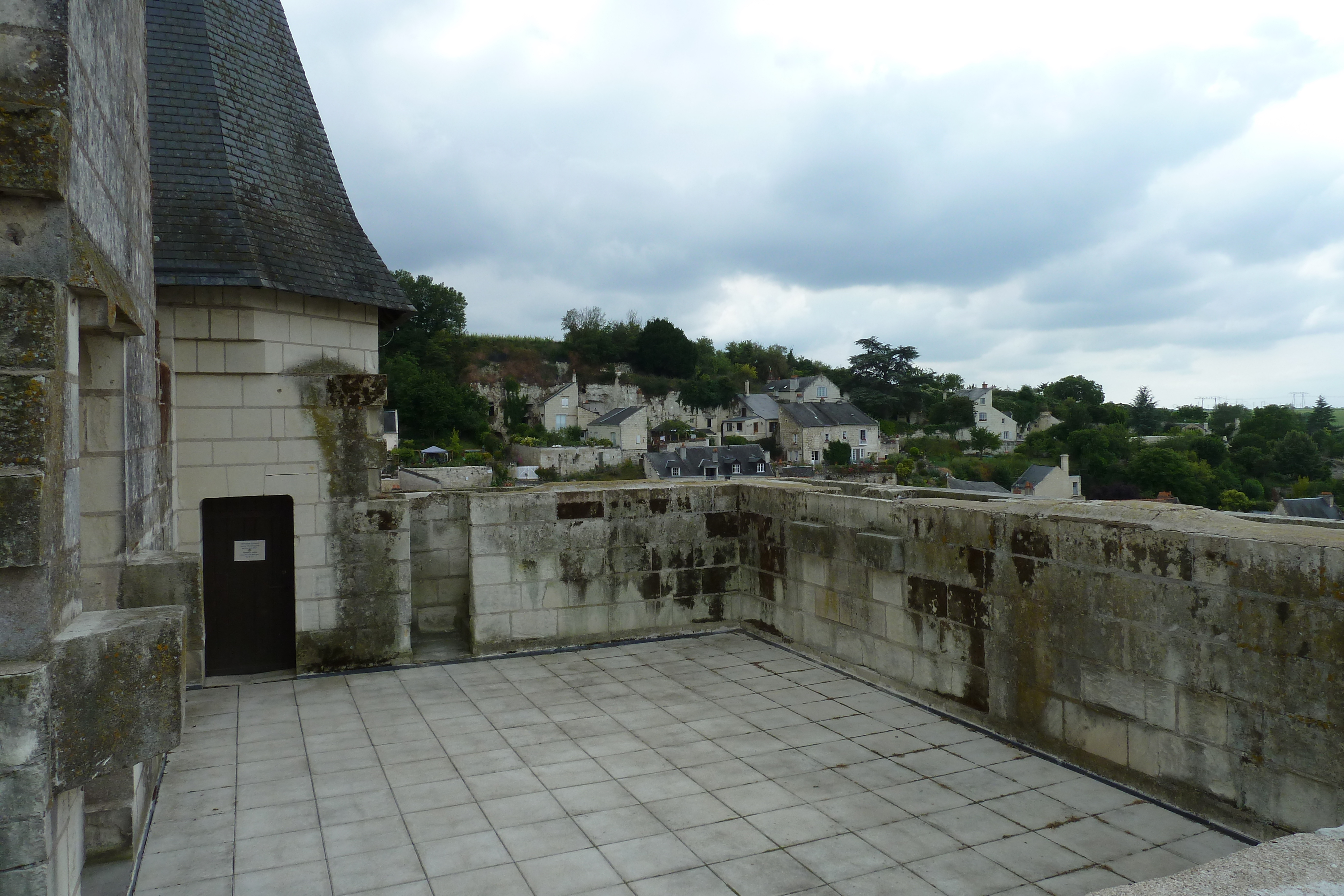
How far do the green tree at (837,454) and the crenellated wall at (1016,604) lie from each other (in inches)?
2284

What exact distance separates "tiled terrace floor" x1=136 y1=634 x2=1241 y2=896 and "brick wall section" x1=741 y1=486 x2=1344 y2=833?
20 cm

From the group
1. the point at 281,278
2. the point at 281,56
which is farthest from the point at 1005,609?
the point at 281,56

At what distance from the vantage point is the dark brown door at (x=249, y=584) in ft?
20.3

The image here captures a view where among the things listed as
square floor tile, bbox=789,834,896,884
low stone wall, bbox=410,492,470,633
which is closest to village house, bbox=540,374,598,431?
low stone wall, bbox=410,492,470,633

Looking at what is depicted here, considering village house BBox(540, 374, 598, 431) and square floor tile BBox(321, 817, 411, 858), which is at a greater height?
village house BBox(540, 374, 598, 431)

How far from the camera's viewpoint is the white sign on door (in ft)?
20.5

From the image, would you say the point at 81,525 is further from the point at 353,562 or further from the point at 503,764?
the point at 353,562

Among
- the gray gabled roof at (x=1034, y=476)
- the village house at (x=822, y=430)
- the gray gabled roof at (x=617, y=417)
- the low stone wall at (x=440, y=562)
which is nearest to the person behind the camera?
the low stone wall at (x=440, y=562)

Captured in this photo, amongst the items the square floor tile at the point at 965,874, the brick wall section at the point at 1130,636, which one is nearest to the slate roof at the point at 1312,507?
the brick wall section at the point at 1130,636

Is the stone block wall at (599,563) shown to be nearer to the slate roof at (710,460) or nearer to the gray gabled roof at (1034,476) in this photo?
the slate roof at (710,460)

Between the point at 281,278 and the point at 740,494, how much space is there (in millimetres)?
3969

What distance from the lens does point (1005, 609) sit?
465 cm

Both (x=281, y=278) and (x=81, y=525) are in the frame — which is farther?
(x=281, y=278)

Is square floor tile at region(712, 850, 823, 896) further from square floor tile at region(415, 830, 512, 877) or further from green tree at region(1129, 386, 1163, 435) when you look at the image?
green tree at region(1129, 386, 1163, 435)
